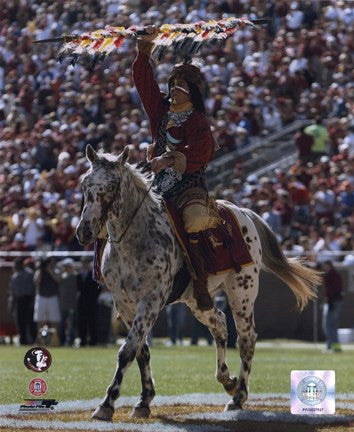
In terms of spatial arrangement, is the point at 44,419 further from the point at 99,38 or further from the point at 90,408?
the point at 99,38

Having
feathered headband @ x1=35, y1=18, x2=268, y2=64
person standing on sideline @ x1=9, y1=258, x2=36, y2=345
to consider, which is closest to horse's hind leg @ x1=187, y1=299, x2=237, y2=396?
feathered headband @ x1=35, y1=18, x2=268, y2=64

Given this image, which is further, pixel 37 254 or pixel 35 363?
pixel 37 254

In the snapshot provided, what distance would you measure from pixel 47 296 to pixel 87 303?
2.44 feet

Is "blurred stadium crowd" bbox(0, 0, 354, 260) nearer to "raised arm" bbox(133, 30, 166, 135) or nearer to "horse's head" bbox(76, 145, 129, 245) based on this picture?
"raised arm" bbox(133, 30, 166, 135)

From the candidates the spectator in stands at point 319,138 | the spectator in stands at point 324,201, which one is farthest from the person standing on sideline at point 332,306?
the spectator in stands at point 319,138

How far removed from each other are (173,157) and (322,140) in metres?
16.5

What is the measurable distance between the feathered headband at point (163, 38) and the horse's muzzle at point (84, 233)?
6.84ft

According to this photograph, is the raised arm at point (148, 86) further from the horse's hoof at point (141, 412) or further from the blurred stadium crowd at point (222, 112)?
the blurred stadium crowd at point (222, 112)

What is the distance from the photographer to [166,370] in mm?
17922

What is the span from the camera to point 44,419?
10461 mm

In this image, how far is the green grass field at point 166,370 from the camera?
1420 cm

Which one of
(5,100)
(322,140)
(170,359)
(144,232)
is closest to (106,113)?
(5,100)

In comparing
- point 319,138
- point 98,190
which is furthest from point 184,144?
point 319,138

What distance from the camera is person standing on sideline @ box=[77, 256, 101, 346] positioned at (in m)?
25.6
